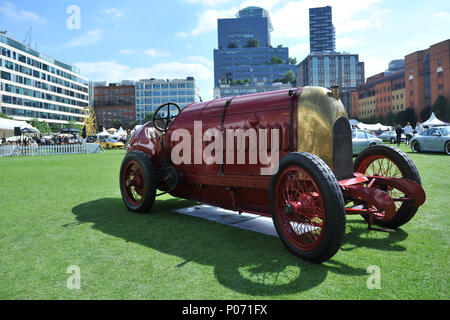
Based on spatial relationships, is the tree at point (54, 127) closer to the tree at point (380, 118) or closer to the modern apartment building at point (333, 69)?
the tree at point (380, 118)

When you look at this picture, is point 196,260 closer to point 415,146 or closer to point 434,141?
point 434,141

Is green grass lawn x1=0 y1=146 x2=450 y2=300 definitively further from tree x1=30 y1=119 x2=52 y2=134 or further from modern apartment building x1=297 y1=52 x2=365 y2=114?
modern apartment building x1=297 y1=52 x2=365 y2=114

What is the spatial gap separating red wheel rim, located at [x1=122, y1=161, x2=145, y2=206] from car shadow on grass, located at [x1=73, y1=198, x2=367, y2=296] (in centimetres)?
29

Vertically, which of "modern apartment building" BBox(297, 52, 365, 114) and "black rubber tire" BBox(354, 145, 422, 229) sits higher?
"modern apartment building" BBox(297, 52, 365, 114)

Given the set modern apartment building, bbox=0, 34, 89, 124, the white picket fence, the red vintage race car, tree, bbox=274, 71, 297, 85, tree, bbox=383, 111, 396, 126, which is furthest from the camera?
tree, bbox=274, 71, 297, 85

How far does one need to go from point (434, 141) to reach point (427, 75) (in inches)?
3318

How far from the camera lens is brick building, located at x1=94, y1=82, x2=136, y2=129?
15025cm

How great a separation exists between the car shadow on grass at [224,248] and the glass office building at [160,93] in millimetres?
140339

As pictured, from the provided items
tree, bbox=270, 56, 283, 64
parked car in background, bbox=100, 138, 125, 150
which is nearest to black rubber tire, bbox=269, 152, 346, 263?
parked car in background, bbox=100, 138, 125, 150

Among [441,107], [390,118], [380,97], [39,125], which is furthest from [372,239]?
[380,97]

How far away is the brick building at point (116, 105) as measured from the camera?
150250 millimetres

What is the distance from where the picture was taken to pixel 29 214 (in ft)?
18.8

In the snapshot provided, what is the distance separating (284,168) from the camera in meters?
3.47

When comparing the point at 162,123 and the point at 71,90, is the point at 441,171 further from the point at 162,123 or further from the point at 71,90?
the point at 71,90
